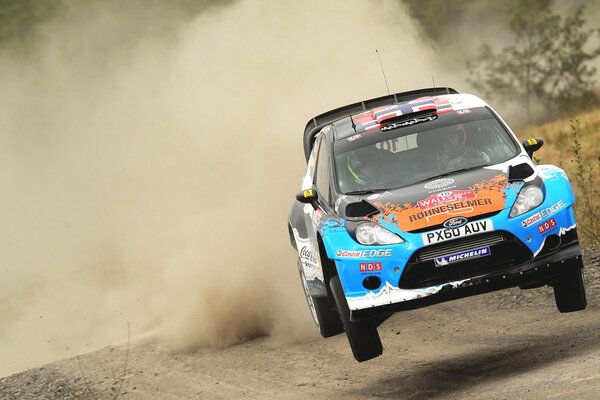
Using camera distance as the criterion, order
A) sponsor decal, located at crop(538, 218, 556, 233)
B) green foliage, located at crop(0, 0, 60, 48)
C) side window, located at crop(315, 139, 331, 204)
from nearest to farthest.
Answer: sponsor decal, located at crop(538, 218, 556, 233), side window, located at crop(315, 139, 331, 204), green foliage, located at crop(0, 0, 60, 48)

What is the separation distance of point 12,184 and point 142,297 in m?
13.8

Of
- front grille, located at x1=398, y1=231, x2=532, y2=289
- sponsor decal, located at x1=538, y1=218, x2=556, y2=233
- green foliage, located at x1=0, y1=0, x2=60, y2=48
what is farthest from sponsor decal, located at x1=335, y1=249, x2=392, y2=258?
green foliage, located at x1=0, y1=0, x2=60, y2=48

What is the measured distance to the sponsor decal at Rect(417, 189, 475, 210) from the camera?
7859mm

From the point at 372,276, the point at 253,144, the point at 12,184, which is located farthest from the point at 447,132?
the point at 12,184

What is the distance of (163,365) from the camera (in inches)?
428

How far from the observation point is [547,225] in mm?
7793

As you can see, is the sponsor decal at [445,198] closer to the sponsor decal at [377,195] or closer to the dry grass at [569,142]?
the sponsor decal at [377,195]

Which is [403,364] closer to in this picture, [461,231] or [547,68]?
[461,231]

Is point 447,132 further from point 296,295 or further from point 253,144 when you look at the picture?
point 253,144

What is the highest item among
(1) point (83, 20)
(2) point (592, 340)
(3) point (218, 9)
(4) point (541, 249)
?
(1) point (83, 20)

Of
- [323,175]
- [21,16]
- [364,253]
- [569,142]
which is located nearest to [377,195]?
[364,253]

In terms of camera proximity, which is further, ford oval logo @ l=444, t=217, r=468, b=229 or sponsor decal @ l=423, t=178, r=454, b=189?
sponsor decal @ l=423, t=178, r=454, b=189

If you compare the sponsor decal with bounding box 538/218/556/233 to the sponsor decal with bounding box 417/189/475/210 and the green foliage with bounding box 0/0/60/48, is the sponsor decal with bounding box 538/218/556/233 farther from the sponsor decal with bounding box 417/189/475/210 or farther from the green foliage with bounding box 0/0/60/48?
the green foliage with bounding box 0/0/60/48

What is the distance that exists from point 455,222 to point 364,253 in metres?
0.64
